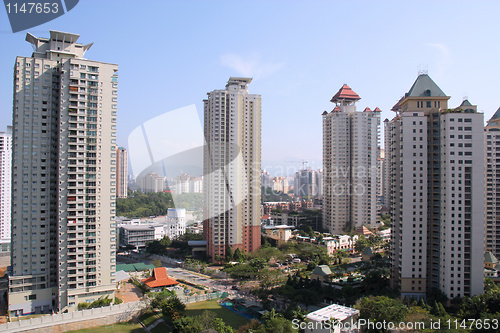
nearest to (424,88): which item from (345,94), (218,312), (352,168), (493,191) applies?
(493,191)

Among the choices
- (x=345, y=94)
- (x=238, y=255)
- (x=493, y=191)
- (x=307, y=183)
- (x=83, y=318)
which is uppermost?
(x=345, y=94)

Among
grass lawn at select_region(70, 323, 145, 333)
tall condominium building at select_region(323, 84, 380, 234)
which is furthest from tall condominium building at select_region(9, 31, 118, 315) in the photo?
tall condominium building at select_region(323, 84, 380, 234)

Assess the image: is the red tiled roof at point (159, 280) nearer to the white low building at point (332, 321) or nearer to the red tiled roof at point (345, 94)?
the white low building at point (332, 321)

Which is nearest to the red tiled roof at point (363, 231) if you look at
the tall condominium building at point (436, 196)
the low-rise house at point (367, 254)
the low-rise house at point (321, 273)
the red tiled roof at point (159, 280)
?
the low-rise house at point (367, 254)

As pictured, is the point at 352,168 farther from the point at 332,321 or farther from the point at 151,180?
the point at 332,321

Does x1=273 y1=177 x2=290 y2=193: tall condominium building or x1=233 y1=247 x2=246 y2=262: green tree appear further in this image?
x1=273 y1=177 x2=290 y2=193: tall condominium building

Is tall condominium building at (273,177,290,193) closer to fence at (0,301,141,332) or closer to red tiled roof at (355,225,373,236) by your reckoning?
red tiled roof at (355,225,373,236)

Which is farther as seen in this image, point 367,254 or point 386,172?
point 386,172
